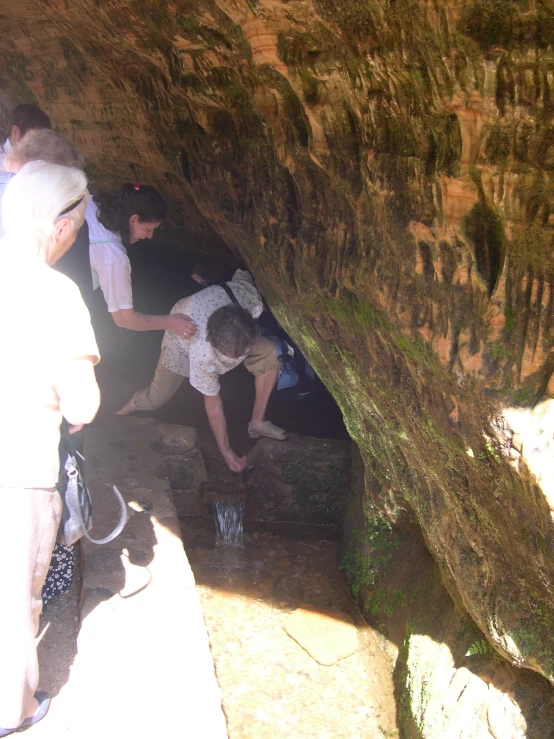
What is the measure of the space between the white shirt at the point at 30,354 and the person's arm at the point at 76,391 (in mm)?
24

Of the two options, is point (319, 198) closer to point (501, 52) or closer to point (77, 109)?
point (501, 52)

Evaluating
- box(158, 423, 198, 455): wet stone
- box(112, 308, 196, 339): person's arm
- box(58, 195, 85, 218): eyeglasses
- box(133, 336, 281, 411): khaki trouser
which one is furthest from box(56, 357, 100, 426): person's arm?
box(158, 423, 198, 455): wet stone

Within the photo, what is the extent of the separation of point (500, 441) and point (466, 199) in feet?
2.81

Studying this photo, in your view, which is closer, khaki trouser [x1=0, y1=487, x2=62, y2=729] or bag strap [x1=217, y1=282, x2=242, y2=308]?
khaki trouser [x1=0, y1=487, x2=62, y2=729]

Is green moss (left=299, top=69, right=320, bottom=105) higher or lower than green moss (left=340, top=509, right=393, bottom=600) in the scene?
higher

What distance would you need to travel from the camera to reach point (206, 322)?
4562 mm

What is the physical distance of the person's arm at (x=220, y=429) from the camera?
4.80 m

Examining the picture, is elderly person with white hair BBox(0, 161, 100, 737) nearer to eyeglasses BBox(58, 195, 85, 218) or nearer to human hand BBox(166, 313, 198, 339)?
eyeglasses BBox(58, 195, 85, 218)

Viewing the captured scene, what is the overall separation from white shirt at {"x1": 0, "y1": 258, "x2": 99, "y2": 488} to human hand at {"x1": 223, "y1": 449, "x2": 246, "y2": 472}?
2952 mm

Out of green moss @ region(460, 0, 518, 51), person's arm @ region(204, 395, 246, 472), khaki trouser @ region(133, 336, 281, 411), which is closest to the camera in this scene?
green moss @ region(460, 0, 518, 51)

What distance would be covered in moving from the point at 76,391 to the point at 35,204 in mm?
623

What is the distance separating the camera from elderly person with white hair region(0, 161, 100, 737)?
6.98 feet

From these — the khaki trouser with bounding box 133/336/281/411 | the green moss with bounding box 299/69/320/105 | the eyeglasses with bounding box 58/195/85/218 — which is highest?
the green moss with bounding box 299/69/320/105

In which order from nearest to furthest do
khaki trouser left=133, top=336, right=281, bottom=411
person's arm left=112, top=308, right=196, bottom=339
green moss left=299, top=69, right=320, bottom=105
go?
1. green moss left=299, top=69, right=320, bottom=105
2. person's arm left=112, top=308, right=196, bottom=339
3. khaki trouser left=133, top=336, right=281, bottom=411
